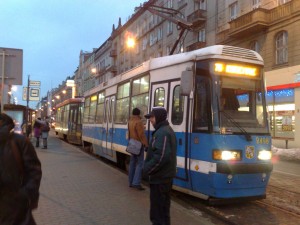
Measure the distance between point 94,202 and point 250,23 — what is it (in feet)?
67.9

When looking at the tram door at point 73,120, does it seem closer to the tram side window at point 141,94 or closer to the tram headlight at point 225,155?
the tram side window at point 141,94

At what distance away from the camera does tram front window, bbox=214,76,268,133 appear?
721 cm

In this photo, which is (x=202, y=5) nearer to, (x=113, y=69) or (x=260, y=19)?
(x=260, y=19)

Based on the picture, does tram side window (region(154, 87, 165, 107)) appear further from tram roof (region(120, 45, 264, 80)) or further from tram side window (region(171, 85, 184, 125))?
tram roof (region(120, 45, 264, 80))

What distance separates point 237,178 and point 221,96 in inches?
58.2

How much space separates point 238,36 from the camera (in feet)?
89.9

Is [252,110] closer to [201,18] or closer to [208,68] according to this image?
[208,68]

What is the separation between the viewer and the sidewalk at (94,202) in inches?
245

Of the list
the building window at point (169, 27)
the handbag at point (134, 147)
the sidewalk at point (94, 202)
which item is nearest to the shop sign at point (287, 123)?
the sidewalk at point (94, 202)

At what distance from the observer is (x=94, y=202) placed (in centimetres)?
738

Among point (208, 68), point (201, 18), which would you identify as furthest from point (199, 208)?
point (201, 18)

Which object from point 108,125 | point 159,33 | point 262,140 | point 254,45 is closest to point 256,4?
point 254,45

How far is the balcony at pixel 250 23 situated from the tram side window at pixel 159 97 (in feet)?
58.6

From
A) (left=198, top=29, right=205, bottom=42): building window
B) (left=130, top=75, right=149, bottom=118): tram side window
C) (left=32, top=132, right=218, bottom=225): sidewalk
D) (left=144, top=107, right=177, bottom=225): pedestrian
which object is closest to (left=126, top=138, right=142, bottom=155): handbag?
(left=32, top=132, right=218, bottom=225): sidewalk
